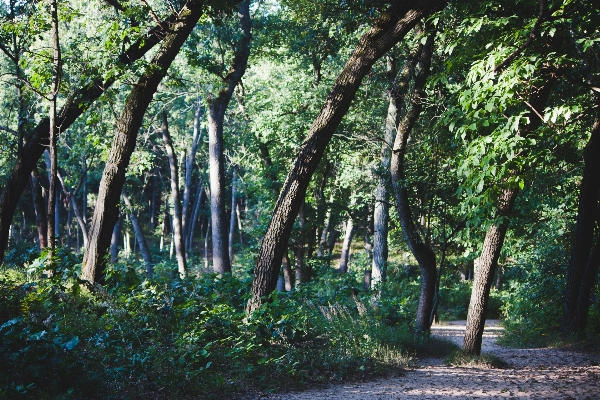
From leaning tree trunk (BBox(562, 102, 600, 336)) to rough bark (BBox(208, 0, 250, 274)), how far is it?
885 cm

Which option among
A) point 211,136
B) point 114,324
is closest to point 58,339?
point 114,324

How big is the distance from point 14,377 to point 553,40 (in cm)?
749

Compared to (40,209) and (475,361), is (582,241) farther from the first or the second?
(40,209)

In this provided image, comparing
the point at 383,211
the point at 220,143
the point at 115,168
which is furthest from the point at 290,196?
the point at 383,211

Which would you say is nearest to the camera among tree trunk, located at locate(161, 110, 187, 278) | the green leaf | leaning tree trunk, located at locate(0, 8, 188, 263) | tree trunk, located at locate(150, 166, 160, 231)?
the green leaf

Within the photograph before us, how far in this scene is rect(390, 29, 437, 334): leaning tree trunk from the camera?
10.8 meters

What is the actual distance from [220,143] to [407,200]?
6452 mm

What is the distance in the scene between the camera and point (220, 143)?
1566cm

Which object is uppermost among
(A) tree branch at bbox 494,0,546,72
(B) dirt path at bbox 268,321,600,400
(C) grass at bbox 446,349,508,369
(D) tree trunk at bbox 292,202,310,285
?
(A) tree branch at bbox 494,0,546,72

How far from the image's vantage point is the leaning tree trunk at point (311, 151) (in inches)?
310

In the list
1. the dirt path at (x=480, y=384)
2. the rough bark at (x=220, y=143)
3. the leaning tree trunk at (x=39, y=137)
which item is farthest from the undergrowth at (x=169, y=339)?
the rough bark at (x=220, y=143)

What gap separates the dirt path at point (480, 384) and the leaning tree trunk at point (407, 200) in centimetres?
238

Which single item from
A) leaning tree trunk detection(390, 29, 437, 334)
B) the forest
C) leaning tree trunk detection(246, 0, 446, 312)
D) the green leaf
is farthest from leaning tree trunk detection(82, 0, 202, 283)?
leaning tree trunk detection(390, 29, 437, 334)

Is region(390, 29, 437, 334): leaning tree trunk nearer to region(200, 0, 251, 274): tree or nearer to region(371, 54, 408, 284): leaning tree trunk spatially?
region(371, 54, 408, 284): leaning tree trunk
